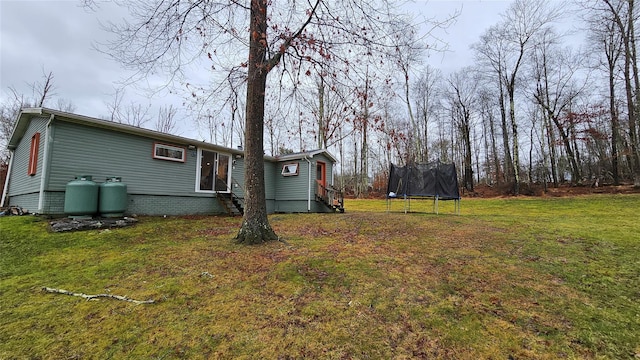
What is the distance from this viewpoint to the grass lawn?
2176mm

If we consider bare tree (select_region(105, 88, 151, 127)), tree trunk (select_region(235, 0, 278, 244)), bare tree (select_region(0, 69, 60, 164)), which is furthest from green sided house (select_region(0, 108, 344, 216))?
bare tree (select_region(0, 69, 60, 164))

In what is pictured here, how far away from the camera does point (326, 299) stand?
2938mm

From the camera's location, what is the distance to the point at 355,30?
3.97 metres

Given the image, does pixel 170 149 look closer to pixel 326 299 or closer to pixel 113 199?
pixel 113 199

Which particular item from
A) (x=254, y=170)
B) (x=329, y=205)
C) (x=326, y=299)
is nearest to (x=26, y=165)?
(x=254, y=170)

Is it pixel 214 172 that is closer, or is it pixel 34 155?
pixel 34 155

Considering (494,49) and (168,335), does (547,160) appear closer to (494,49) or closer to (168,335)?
(494,49)

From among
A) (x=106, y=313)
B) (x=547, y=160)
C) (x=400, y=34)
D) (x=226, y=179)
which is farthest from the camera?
(x=547, y=160)

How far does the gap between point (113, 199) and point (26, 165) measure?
3.93 metres

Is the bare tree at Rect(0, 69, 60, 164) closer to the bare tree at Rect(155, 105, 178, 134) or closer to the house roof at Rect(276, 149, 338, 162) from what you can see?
the bare tree at Rect(155, 105, 178, 134)

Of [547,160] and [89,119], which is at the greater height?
[547,160]

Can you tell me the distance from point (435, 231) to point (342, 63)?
465cm

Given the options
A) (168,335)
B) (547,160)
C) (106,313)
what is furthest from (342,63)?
(547,160)

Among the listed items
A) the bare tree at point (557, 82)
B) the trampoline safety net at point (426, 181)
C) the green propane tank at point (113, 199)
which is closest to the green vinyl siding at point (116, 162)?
the green propane tank at point (113, 199)
